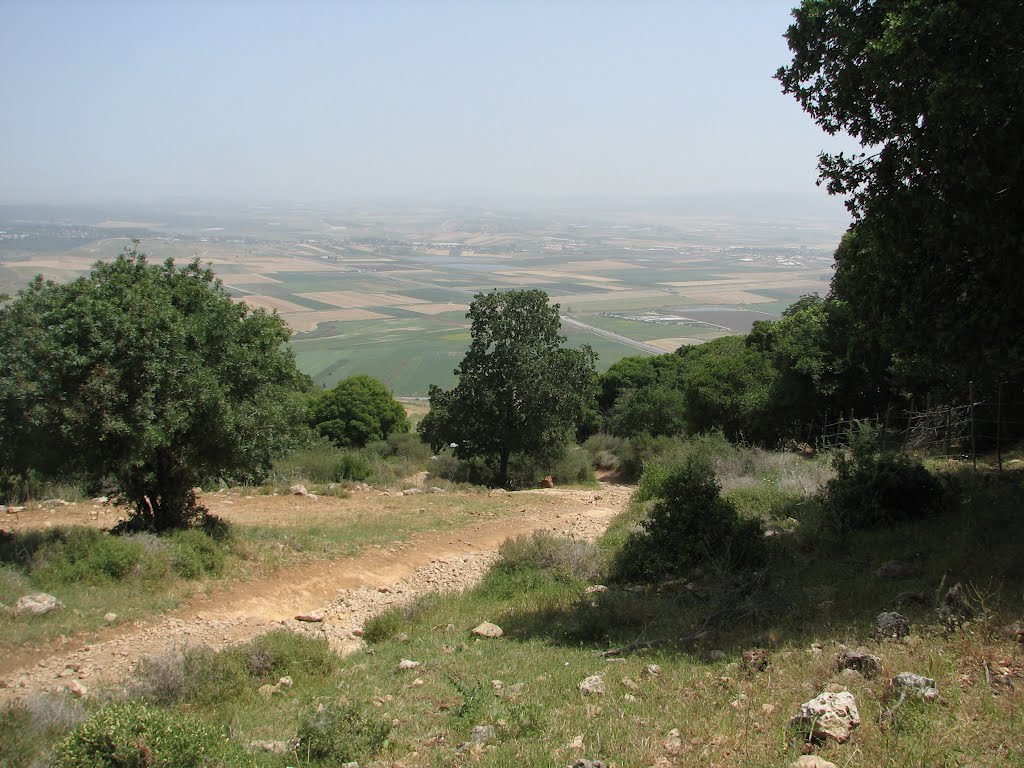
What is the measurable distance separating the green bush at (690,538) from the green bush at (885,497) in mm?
1307

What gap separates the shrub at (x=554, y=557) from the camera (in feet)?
36.7

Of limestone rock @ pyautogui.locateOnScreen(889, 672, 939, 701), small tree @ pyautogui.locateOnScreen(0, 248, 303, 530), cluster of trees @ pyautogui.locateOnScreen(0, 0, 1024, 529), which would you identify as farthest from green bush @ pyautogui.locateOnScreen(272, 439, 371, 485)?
limestone rock @ pyautogui.locateOnScreen(889, 672, 939, 701)

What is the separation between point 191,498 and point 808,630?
1033 centimetres

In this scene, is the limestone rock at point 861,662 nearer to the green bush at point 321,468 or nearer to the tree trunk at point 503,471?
the green bush at point 321,468

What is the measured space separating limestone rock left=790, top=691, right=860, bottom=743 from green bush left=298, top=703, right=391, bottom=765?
3100mm

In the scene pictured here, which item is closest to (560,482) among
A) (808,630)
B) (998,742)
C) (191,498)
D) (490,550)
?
(490,550)

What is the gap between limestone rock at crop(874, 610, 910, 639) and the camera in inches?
242

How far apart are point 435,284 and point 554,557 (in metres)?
109

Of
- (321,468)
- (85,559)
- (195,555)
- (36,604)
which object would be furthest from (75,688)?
(321,468)

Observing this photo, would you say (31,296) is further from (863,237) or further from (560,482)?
(560,482)

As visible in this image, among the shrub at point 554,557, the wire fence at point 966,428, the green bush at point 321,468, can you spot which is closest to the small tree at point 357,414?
the green bush at point 321,468

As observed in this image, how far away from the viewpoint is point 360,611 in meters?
10.8

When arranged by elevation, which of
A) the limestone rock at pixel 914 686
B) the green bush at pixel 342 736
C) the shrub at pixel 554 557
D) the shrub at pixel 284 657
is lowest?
the shrub at pixel 554 557

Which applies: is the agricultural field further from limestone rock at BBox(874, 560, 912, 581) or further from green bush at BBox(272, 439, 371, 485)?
limestone rock at BBox(874, 560, 912, 581)
